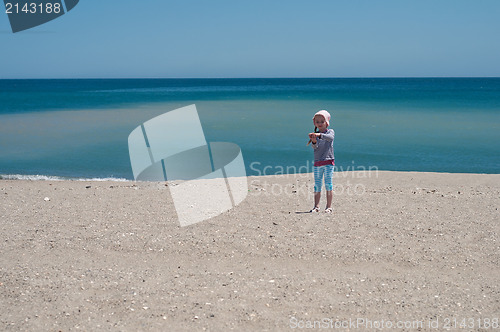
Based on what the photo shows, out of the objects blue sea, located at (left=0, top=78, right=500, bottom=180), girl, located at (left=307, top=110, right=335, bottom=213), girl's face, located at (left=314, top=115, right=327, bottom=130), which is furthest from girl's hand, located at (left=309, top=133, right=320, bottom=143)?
blue sea, located at (left=0, top=78, right=500, bottom=180)

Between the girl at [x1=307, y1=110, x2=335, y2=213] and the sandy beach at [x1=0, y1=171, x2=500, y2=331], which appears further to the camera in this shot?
the girl at [x1=307, y1=110, x2=335, y2=213]

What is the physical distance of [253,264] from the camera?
17.6ft

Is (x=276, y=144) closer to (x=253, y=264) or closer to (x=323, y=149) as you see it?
(x=323, y=149)

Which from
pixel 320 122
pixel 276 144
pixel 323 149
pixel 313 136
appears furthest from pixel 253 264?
pixel 276 144

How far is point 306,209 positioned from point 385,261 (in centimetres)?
232

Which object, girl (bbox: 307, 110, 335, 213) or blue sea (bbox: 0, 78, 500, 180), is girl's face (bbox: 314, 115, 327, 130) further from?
blue sea (bbox: 0, 78, 500, 180)

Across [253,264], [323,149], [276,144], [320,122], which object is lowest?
[276,144]

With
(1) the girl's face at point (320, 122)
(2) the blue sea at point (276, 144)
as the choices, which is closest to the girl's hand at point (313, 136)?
(1) the girl's face at point (320, 122)

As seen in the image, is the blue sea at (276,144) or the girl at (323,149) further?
the blue sea at (276,144)

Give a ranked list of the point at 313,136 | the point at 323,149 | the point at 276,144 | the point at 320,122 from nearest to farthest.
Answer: the point at 313,136
the point at 320,122
the point at 323,149
the point at 276,144

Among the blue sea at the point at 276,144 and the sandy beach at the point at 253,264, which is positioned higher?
the sandy beach at the point at 253,264

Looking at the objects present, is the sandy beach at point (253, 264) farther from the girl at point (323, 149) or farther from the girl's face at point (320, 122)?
the girl's face at point (320, 122)

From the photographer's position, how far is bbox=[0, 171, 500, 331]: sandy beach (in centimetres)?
412

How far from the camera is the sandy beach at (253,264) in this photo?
4.12m
